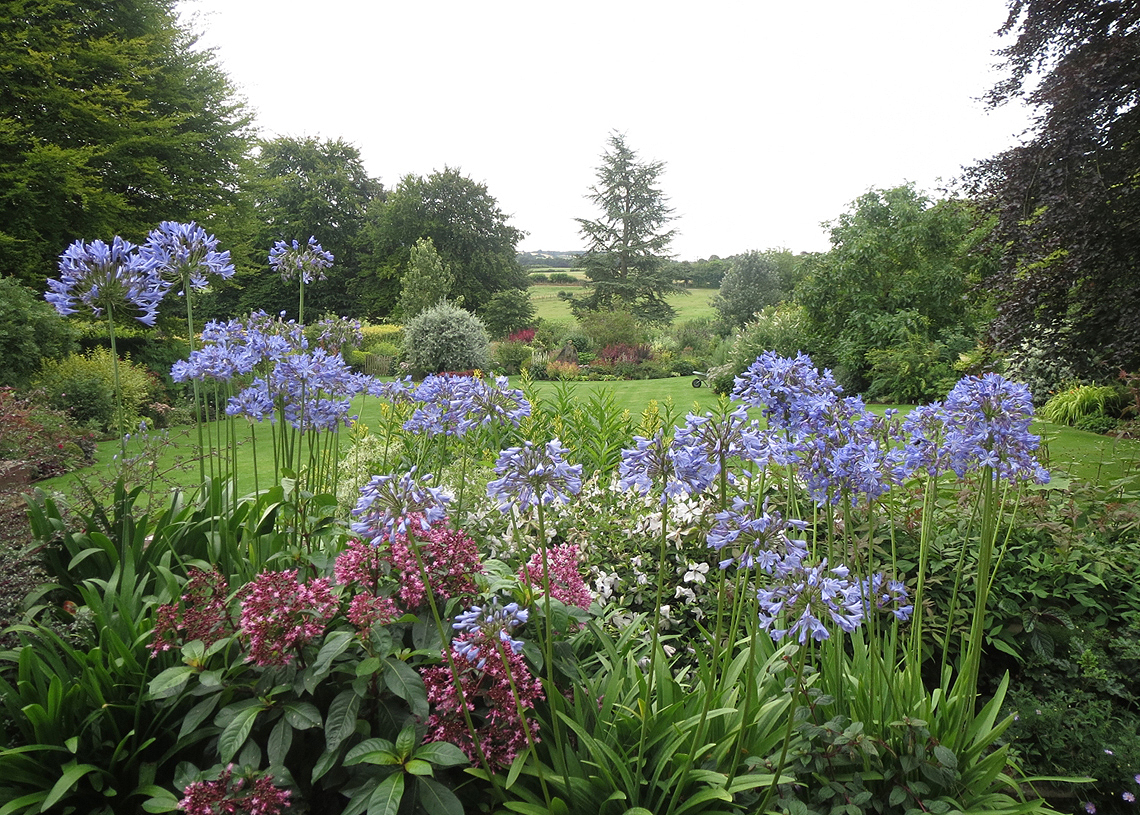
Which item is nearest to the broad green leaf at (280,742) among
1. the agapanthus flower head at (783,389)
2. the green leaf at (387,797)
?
the green leaf at (387,797)

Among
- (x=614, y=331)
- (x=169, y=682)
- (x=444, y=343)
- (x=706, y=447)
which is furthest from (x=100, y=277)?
(x=614, y=331)

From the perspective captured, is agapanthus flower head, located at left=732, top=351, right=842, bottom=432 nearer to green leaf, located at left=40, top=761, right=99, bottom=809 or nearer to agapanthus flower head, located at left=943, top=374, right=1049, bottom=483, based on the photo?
agapanthus flower head, located at left=943, top=374, right=1049, bottom=483

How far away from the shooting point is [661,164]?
37875 millimetres

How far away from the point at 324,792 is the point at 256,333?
6.42 ft

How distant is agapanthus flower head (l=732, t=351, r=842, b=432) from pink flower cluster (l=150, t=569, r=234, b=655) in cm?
186

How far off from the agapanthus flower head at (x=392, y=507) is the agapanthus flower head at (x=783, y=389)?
105 centimetres

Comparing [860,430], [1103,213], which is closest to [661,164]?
[1103,213]

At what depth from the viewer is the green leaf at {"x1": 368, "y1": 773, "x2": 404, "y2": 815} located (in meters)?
1.57

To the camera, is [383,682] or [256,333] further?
[256,333]

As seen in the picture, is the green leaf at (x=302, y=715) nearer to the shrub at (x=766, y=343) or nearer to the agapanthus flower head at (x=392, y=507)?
the agapanthus flower head at (x=392, y=507)

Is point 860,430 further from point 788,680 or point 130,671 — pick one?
point 130,671

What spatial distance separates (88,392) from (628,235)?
106ft

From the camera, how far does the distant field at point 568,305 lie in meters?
44.5

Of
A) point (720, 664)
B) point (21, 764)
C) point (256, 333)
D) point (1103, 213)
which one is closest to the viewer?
point (21, 764)
